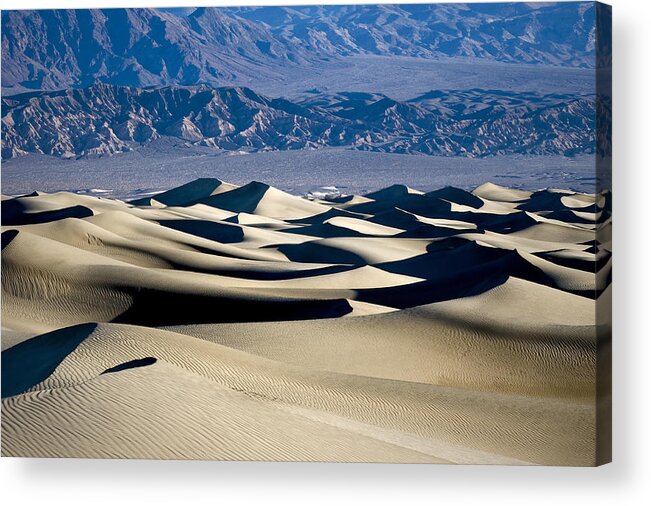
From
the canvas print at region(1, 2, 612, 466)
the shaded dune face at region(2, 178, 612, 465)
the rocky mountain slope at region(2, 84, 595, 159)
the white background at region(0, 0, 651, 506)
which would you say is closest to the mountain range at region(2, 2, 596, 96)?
the canvas print at region(1, 2, 612, 466)

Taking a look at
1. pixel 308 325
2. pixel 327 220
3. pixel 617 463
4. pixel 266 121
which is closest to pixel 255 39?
pixel 266 121

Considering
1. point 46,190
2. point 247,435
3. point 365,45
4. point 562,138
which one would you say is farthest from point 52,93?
point 562,138

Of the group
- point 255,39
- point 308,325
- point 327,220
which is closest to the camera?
point 255,39

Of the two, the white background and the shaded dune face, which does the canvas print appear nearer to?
the shaded dune face

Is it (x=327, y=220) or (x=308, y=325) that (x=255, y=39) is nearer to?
(x=327, y=220)

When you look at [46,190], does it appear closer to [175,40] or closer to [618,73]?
[175,40]

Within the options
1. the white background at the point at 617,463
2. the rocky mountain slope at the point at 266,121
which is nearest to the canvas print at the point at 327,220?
the rocky mountain slope at the point at 266,121

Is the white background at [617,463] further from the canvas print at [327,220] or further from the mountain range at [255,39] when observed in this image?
the mountain range at [255,39]
